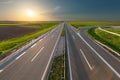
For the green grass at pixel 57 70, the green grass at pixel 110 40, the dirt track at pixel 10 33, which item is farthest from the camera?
the dirt track at pixel 10 33

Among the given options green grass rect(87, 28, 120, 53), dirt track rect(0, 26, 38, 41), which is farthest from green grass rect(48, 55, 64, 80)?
dirt track rect(0, 26, 38, 41)

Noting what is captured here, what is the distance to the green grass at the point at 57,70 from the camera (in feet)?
48.1

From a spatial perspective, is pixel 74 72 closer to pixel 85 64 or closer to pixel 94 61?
pixel 85 64

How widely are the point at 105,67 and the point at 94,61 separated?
2.23 metres

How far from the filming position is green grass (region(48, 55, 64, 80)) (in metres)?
14.7

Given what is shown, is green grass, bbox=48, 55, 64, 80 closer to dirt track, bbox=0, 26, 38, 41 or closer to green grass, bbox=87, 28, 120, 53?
green grass, bbox=87, 28, 120, 53

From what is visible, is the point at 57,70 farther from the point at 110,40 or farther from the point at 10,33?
the point at 10,33

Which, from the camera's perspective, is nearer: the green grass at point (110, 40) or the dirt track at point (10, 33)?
the green grass at point (110, 40)

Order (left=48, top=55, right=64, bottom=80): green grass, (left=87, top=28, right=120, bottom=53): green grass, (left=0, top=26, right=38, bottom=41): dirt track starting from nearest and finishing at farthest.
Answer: (left=48, top=55, right=64, bottom=80): green grass → (left=87, top=28, right=120, bottom=53): green grass → (left=0, top=26, right=38, bottom=41): dirt track

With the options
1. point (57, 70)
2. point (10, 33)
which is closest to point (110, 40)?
point (57, 70)

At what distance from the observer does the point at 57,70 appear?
16609 millimetres

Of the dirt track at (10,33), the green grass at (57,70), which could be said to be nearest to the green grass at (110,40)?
the green grass at (57,70)

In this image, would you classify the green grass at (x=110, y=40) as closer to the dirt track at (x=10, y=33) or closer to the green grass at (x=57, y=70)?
the green grass at (x=57, y=70)

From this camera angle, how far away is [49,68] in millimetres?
17172
